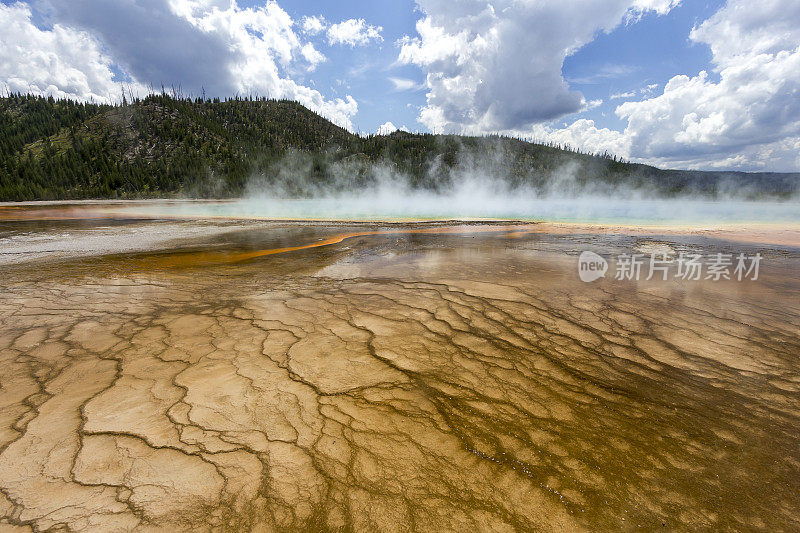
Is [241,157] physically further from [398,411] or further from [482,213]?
[398,411]

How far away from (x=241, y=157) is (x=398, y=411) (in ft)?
326

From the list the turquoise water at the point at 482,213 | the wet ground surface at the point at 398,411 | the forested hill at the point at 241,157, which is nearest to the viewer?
the wet ground surface at the point at 398,411

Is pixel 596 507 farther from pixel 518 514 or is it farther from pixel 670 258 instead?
pixel 670 258

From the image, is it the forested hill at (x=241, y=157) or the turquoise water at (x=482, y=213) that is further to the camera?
the forested hill at (x=241, y=157)

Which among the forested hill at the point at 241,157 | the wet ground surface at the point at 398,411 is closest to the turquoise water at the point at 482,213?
the wet ground surface at the point at 398,411

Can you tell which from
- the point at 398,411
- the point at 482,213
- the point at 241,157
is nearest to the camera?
the point at 398,411

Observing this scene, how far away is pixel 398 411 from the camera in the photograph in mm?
2650

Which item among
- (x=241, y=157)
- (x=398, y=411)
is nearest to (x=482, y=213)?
(x=398, y=411)

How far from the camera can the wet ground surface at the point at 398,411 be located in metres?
1.83

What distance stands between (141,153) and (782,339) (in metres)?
110

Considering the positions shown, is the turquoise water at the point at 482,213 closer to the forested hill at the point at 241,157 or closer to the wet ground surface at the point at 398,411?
the wet ground surface at the point at 398,411

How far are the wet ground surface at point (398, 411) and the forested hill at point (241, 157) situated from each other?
65107 mm

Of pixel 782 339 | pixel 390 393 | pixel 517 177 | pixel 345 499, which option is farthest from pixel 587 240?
pixel 517 177

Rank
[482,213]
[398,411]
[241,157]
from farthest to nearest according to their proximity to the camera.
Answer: [241,157], [482,213], [398,411]
